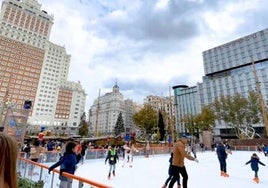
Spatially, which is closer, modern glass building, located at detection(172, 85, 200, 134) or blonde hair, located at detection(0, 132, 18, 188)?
blonde hair, located at detection(0, 132, 18, 188)

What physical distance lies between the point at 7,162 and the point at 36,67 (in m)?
103

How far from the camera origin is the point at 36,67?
9256 centimetres

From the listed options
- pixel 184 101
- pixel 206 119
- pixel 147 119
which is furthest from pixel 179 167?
pixel 184 101

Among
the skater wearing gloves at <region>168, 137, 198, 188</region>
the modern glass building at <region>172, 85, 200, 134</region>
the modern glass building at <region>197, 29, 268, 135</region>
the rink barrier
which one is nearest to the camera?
the rink barrier

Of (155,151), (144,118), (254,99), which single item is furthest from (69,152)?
(254,99)

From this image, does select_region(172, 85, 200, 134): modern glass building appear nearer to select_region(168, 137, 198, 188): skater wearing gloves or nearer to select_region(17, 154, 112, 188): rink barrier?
select_region(168, 137, 198, 188): skater wearing gloves

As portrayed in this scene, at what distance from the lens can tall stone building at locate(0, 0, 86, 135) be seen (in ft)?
278

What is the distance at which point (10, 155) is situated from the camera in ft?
4.18

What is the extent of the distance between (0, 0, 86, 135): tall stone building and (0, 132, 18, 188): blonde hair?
92.4 meters

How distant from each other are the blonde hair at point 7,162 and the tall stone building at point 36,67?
9240 centimetres

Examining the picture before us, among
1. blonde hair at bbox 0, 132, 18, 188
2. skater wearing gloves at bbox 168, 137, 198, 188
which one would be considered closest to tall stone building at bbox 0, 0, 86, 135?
skater wearing gloves at bbox 168, 137, 198, 188

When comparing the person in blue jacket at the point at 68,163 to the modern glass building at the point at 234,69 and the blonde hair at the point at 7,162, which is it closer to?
the blonde hair at the point at 7,162

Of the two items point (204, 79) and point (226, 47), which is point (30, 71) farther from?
point (226, 47)

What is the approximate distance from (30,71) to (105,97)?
52884 mm
